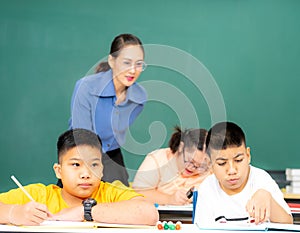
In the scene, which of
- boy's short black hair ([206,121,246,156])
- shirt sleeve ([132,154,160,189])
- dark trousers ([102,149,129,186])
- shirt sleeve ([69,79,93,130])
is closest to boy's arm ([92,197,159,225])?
boy's short black hair ([206,121,246,156])

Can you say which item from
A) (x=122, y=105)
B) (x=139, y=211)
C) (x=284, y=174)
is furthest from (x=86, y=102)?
(x=284, y=174)

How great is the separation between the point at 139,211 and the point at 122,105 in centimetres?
128

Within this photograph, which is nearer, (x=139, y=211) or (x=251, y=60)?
(x=139, y=211)

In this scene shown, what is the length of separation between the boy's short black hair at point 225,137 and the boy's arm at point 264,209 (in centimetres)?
31

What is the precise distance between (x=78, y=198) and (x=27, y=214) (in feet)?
1.19

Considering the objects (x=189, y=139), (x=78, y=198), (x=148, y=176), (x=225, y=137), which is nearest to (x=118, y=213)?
(x=78, y=198)

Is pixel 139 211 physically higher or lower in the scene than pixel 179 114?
lower

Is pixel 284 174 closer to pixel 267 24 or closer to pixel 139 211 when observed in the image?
pixel 267 24

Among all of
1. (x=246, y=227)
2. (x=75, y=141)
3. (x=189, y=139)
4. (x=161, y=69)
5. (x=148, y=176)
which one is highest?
(x=161, y=69)

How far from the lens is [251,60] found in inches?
164

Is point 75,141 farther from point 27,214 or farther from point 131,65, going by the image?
point 131,65

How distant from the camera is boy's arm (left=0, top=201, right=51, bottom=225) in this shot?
59.4 inches

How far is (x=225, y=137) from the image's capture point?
7.18 feet

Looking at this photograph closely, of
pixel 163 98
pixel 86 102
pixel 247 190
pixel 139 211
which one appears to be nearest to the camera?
pixel 139 211
